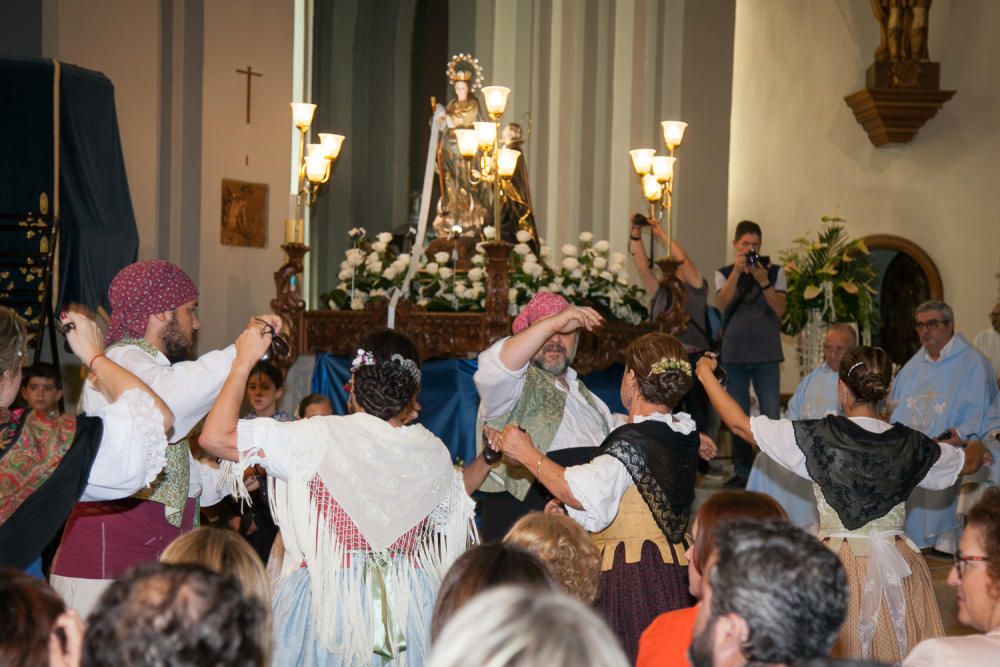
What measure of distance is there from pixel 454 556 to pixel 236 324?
285 inches

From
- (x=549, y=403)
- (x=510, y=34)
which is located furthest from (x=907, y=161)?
(x=549, y=403)

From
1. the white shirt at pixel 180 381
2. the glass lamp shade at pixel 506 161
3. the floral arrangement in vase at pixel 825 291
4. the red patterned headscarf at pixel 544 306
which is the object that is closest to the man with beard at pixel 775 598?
the white shirt at pixel 180 381

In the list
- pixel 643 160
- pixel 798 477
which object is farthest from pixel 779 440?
pixel 643 160

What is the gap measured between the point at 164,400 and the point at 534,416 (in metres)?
1.55

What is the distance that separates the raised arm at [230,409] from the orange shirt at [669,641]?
1.19m

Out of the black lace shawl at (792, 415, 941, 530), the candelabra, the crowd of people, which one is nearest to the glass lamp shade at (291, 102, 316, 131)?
the candelabra

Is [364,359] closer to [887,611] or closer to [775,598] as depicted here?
[775,598]

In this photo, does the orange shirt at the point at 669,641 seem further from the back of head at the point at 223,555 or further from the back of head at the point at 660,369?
the back of head at the point at 660,369

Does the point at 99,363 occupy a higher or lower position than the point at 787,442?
higher

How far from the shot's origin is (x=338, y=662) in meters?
3.26

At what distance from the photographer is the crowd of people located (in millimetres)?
1709

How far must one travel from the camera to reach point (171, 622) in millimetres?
1603

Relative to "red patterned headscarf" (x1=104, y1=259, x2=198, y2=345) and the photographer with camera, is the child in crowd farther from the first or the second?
the photographer with camera

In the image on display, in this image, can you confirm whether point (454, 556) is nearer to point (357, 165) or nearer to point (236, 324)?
point (236, 324)
